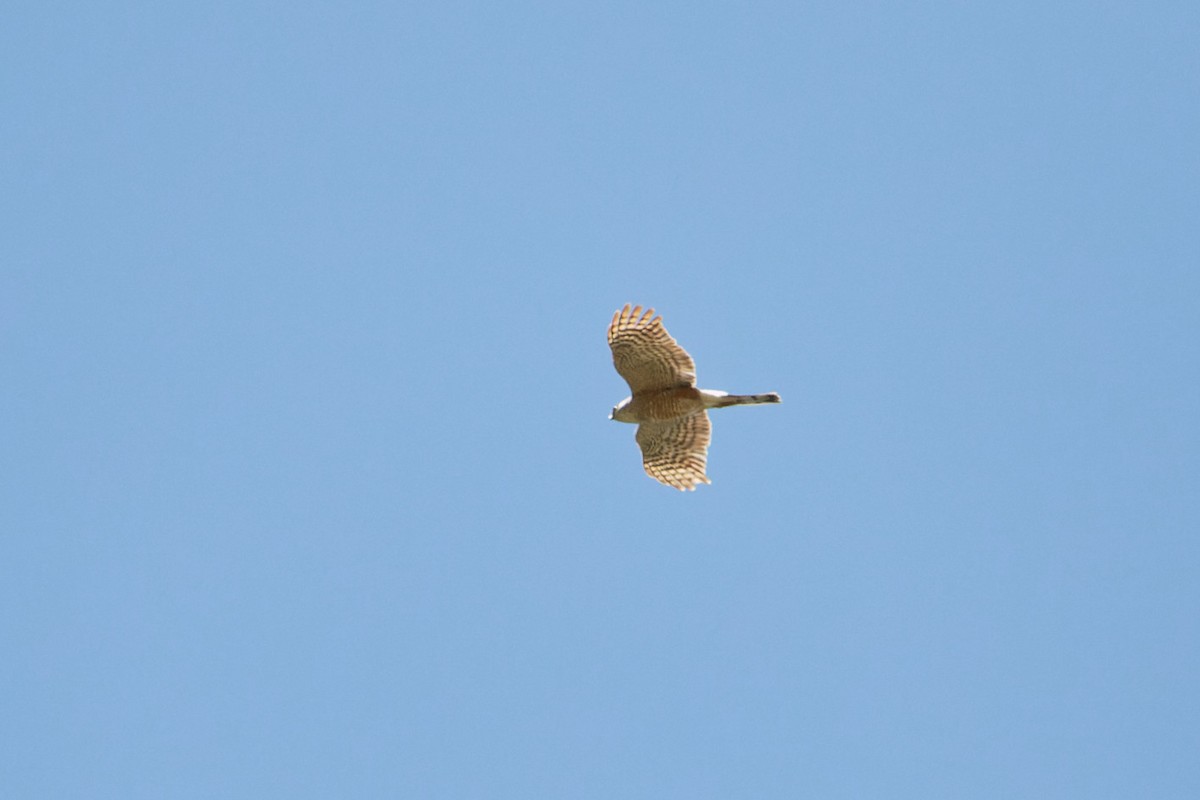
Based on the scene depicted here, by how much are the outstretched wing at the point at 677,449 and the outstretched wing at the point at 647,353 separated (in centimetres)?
95

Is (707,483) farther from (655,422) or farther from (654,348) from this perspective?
(654,348)

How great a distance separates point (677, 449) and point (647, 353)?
2.15m

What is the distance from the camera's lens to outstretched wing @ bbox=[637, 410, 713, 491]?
2188 cm

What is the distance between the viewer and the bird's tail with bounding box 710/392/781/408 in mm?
20516

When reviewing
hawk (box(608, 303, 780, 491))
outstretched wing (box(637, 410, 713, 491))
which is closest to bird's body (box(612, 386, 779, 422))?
hawk (box(608, 303, 780, 491))

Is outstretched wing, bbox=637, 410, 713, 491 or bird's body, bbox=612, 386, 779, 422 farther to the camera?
outstretched wing, bbox=637, 410, 713, 491

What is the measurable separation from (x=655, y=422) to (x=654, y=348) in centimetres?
151

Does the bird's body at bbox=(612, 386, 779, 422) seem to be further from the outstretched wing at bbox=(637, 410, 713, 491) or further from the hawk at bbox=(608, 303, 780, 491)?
the outstretched wing at bbox=(637, 410, 713, 491)

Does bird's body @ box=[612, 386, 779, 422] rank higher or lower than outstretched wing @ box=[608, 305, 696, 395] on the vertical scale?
lower

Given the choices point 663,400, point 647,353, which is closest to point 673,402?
point 663,400

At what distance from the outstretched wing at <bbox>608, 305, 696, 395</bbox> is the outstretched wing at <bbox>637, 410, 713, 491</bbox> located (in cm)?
95

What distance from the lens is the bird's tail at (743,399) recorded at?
67.3 ft

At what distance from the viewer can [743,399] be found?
67.8ft

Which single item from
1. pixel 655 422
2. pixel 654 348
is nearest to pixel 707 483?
pixel 655 422
